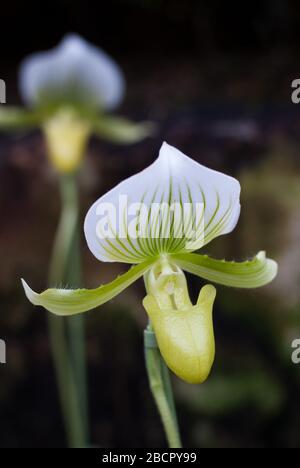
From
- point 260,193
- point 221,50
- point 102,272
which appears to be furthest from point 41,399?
point 221,50

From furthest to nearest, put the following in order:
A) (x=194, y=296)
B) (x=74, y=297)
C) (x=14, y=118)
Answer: (x=194, y=296) < (x=14, y=118) < (x=74, y=297)

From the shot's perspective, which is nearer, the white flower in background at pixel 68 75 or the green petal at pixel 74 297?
the green petal at pixel 74 297

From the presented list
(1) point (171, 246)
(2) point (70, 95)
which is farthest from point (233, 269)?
(2) point (70, 95)

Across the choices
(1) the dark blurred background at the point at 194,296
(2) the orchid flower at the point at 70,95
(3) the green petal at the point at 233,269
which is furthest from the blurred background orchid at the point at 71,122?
(3) the green petal at the point at 233,269

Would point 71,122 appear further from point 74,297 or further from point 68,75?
point 74,297

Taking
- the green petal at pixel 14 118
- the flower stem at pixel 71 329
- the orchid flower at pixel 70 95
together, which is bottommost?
the flower stem at pixel 71 329

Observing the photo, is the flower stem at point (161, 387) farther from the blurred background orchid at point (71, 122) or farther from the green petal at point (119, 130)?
the green petal at point (119, 130)

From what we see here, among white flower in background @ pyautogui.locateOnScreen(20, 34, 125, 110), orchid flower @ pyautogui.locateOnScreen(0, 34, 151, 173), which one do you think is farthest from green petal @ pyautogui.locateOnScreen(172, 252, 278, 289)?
white flower in background @ pyautogui.locateOnScreen(20, 34, 125, 110)
